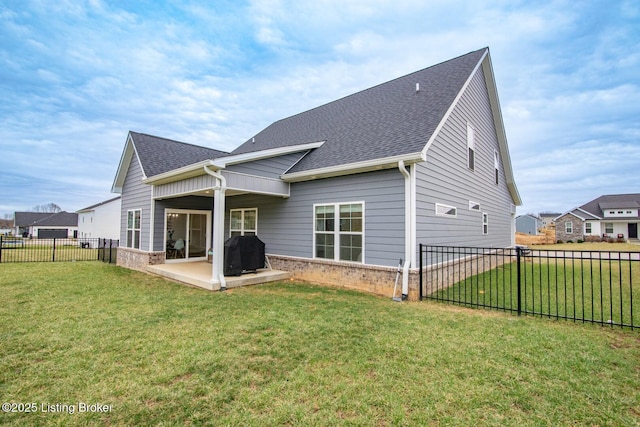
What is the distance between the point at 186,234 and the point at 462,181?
10.5m

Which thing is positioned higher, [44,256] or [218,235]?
[218,235]

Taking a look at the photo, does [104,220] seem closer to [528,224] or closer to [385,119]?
[385,119]

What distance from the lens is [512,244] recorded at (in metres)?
15.3

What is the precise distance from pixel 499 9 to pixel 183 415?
A: 43.7 feet

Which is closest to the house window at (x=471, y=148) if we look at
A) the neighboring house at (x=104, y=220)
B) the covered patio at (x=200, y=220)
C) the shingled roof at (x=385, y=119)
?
the shingled roof at (x=385, y=119)

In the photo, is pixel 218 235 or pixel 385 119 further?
pixel 385 119

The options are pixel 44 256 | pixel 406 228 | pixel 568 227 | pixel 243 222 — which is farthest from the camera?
pixel 568 227

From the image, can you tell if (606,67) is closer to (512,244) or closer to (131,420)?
(512,244)

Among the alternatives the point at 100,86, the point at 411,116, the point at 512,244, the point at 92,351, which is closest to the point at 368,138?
the point at 411,116

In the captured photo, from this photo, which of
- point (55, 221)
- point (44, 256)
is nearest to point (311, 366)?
point (44, 256)

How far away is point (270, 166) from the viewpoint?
8664 millimetres

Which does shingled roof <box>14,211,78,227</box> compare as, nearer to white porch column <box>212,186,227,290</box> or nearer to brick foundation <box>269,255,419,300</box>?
white porch column <box>212,186,227,290</box>

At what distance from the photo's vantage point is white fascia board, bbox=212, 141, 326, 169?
7.31 metres

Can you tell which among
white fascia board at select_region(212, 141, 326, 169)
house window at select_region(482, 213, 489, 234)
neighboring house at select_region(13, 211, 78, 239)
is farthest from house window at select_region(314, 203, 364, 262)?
neighboring house at select_region(13, 211, 78, 239)
